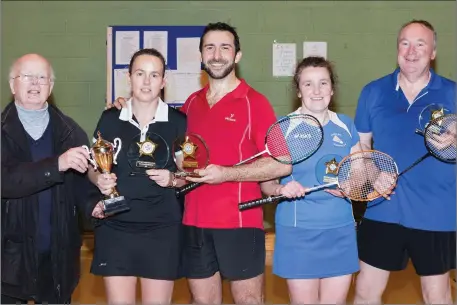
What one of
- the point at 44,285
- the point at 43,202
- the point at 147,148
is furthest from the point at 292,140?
the point at 44,285

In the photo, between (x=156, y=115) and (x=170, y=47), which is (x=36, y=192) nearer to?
(x=156, y=115)

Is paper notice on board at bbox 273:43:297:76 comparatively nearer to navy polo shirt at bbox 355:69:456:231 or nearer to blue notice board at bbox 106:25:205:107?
blue notice board at bbox 106:25:205:107

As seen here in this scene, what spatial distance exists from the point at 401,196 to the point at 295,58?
8.87 ft

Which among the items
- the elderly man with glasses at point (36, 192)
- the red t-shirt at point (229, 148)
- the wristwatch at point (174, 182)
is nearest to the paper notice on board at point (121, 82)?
the elderly man with glasses at point (36, 192)

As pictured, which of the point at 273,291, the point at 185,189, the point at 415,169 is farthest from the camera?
the point at 273,291

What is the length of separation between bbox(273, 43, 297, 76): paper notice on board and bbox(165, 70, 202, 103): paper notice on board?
73 cm

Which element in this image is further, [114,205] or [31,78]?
[31,78]

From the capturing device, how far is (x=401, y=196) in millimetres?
3225

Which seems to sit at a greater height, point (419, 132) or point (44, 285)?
point (419, 132)

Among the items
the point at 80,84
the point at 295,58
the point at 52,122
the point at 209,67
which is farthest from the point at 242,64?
the point at 52,122

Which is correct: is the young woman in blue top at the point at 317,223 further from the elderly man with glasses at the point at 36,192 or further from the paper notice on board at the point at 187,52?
the paper notice on board at the point at 187,52

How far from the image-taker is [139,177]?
3066 mm

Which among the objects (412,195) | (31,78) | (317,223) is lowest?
(317,223)

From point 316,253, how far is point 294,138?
600mm
